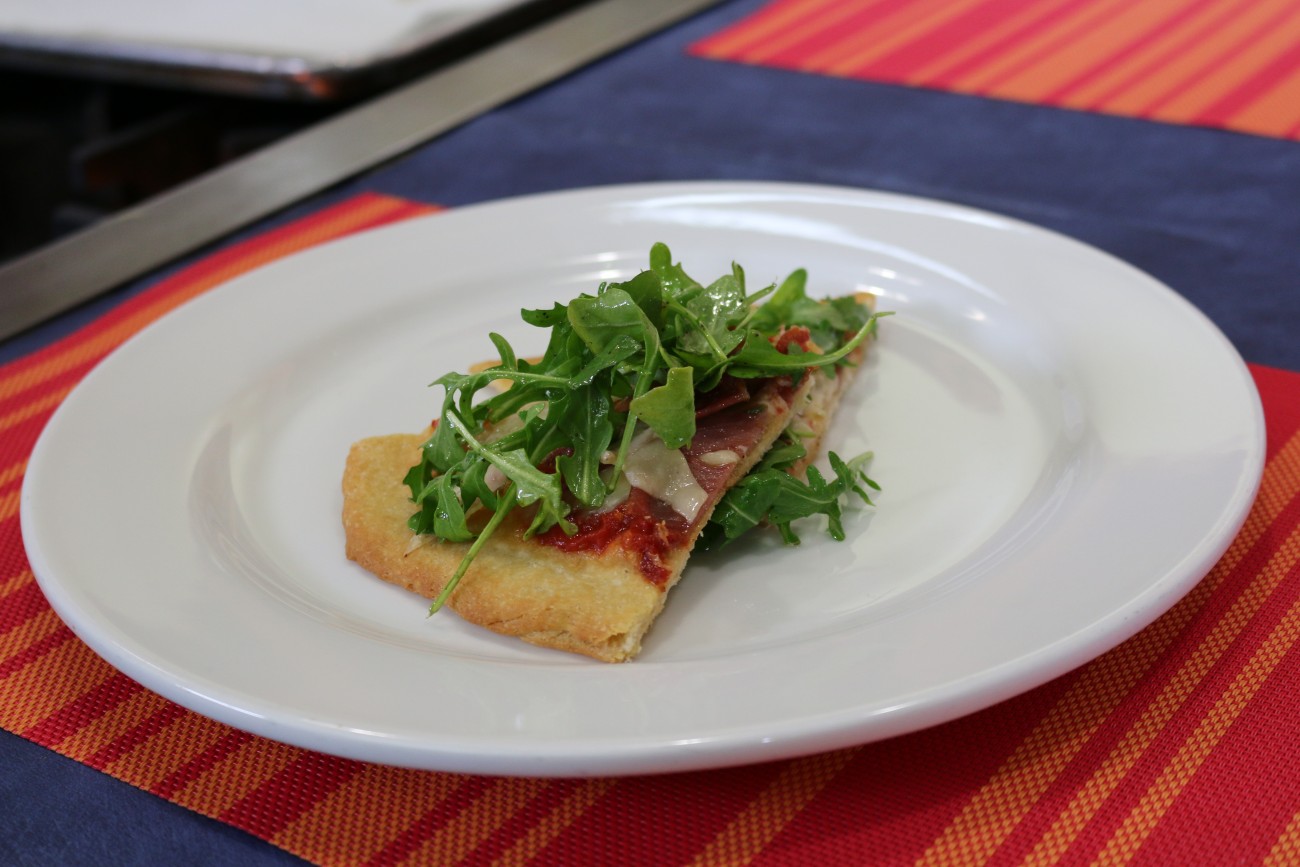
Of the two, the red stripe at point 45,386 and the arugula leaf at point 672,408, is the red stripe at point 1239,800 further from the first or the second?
the red stripe at point 45,386

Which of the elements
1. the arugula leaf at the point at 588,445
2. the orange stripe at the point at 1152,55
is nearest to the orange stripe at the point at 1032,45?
the orange stripe at the point at 1152,55

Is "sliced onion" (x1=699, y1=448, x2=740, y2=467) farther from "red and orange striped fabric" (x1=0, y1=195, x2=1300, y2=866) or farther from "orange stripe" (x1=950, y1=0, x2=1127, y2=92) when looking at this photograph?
"orange stripe" (x1=950, y1=0, x2=1127, y2=92)

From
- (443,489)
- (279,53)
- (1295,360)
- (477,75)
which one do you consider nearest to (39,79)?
(279,53)

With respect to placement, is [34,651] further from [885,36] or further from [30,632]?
[885,36]

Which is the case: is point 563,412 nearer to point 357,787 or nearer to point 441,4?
point 357,787

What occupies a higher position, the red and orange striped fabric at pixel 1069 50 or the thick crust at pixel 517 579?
the thick crust at pixel 517 579

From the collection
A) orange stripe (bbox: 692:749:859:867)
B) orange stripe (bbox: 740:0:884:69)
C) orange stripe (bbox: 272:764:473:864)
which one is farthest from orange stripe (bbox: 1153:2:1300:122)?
orange stripe (bbox: 272:764:473:864)

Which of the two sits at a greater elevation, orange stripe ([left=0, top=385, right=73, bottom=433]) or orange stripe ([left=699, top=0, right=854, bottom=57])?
orange stripe ([left=0, top=385, right=73, bottom=433])

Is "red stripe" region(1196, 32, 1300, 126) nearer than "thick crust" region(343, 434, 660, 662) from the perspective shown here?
No
